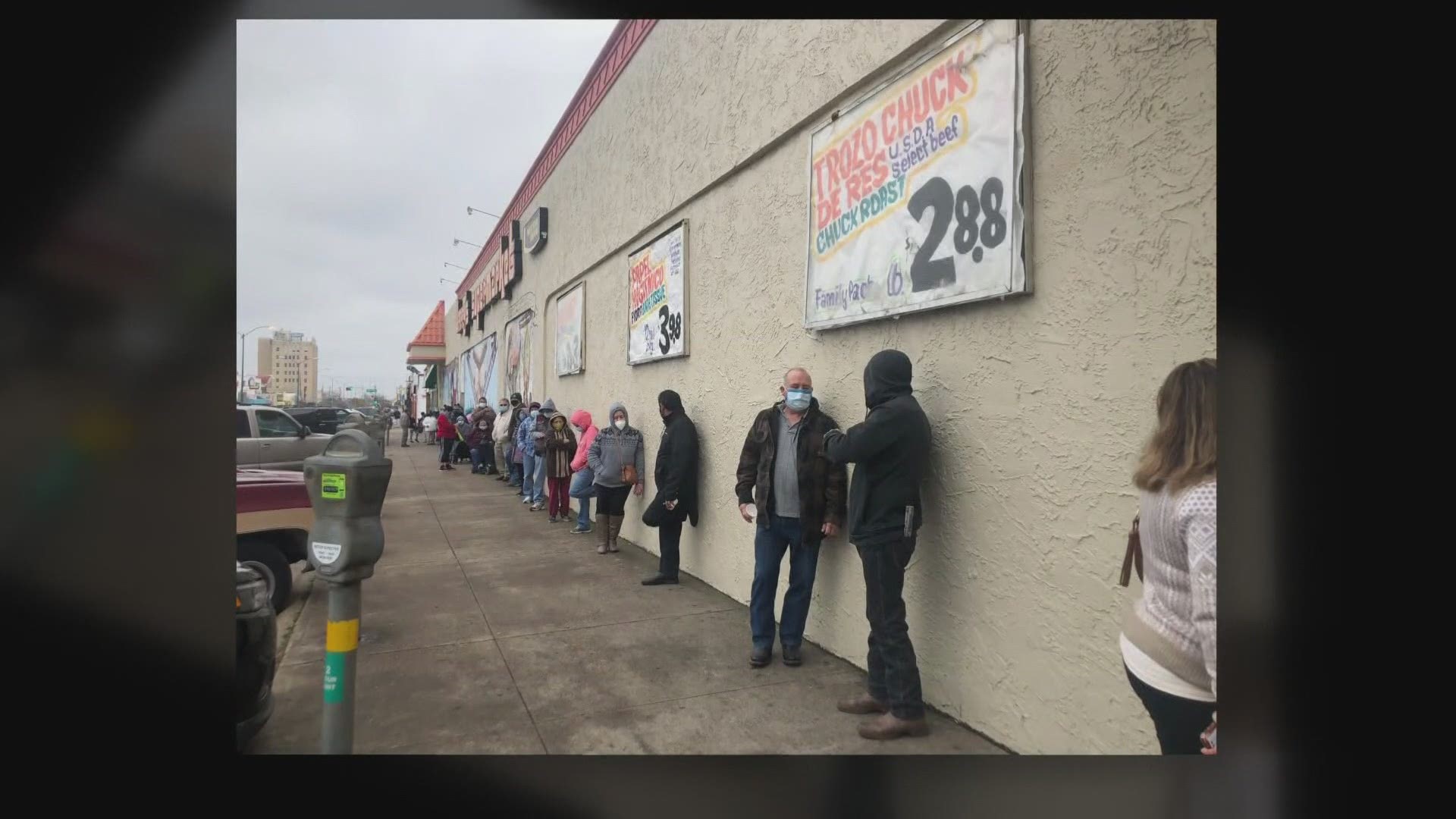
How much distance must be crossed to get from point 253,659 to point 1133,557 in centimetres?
351

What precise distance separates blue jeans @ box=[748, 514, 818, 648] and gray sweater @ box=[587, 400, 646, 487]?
2.90m

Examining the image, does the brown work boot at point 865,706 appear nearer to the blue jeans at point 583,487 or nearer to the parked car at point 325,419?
the blue jeans at point 583,487

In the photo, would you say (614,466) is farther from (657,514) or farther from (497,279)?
(497,279)

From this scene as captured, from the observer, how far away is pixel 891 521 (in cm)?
341

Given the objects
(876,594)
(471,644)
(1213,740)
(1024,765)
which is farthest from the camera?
(471,644)

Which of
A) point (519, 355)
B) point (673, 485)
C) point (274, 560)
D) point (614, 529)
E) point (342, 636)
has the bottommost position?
point (614, 529)

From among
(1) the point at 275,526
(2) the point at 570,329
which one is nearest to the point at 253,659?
(1) the point at 275,526

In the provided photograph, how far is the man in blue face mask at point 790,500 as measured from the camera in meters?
4.14

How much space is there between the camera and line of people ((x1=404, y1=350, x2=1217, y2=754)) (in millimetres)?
2240

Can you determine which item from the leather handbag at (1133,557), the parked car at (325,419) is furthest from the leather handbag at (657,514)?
the parked car at (325,419)
